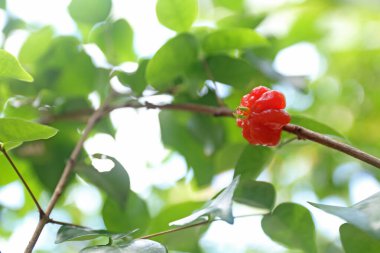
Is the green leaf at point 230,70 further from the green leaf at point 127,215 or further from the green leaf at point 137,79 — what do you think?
the green leaf at point 127,215

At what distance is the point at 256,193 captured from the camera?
0.73 metres

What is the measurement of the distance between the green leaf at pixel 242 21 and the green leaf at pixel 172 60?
187 mm

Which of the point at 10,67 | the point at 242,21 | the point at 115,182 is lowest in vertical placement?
the point at 115,182

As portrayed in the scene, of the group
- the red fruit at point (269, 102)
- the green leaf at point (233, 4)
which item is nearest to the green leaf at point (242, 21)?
the green leaf at point (233, 4)

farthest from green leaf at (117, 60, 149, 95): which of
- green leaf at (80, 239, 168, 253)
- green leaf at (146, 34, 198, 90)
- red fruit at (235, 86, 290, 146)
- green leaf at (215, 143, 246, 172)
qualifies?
green leaf at (80, 239, 168, 253)

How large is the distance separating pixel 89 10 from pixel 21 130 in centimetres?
44

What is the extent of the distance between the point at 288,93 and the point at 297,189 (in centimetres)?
48

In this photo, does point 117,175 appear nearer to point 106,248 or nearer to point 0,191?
point 106,248

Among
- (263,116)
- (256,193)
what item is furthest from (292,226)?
(263,116)

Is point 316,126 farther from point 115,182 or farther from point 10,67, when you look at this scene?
point 10,67

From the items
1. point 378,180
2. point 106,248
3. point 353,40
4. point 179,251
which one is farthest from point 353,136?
point 106,248

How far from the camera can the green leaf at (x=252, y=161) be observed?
74 centimetres

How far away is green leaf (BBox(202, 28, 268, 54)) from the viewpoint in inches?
34.8

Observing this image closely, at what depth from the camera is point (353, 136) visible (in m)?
1.53
